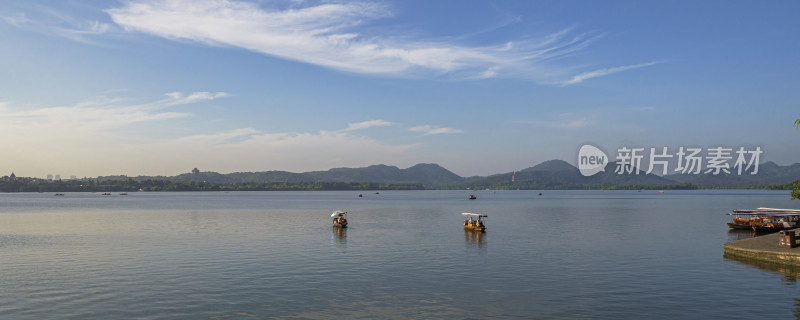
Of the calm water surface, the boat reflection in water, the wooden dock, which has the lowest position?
the calm water surface

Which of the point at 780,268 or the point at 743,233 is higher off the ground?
the point at 780,268

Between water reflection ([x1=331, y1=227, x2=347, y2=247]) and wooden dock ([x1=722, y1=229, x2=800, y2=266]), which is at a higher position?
wooden dock ([x1=722, y1=229, x2=800, y2=266])

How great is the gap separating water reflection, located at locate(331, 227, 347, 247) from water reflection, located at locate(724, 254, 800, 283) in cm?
4113

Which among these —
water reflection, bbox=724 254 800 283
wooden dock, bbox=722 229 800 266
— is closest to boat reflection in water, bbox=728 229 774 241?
wooden dock, bbox=722 229 800 266

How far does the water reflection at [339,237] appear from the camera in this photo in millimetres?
67312

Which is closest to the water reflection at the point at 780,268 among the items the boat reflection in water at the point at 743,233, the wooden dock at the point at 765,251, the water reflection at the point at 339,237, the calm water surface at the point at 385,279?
the calm water surface at the point at 385,279

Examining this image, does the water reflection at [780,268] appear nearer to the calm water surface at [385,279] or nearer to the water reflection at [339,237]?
the calm water surface at [385,279]

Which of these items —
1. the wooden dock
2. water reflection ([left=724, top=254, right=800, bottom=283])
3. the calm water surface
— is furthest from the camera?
the wooden dock

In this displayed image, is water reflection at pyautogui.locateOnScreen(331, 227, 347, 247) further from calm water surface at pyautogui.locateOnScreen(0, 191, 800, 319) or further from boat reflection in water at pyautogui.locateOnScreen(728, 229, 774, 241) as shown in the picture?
boat reflection in water at pyautogui.locateOnScreen(728, 229, 774, 241)

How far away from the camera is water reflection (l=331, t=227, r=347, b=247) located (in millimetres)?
67312

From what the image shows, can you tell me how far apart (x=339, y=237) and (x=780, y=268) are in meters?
50.3

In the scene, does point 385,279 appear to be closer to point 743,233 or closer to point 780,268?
point 780,268

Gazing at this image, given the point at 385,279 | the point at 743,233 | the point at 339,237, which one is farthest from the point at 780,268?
the point at 339,237

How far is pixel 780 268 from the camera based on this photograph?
4438cm
